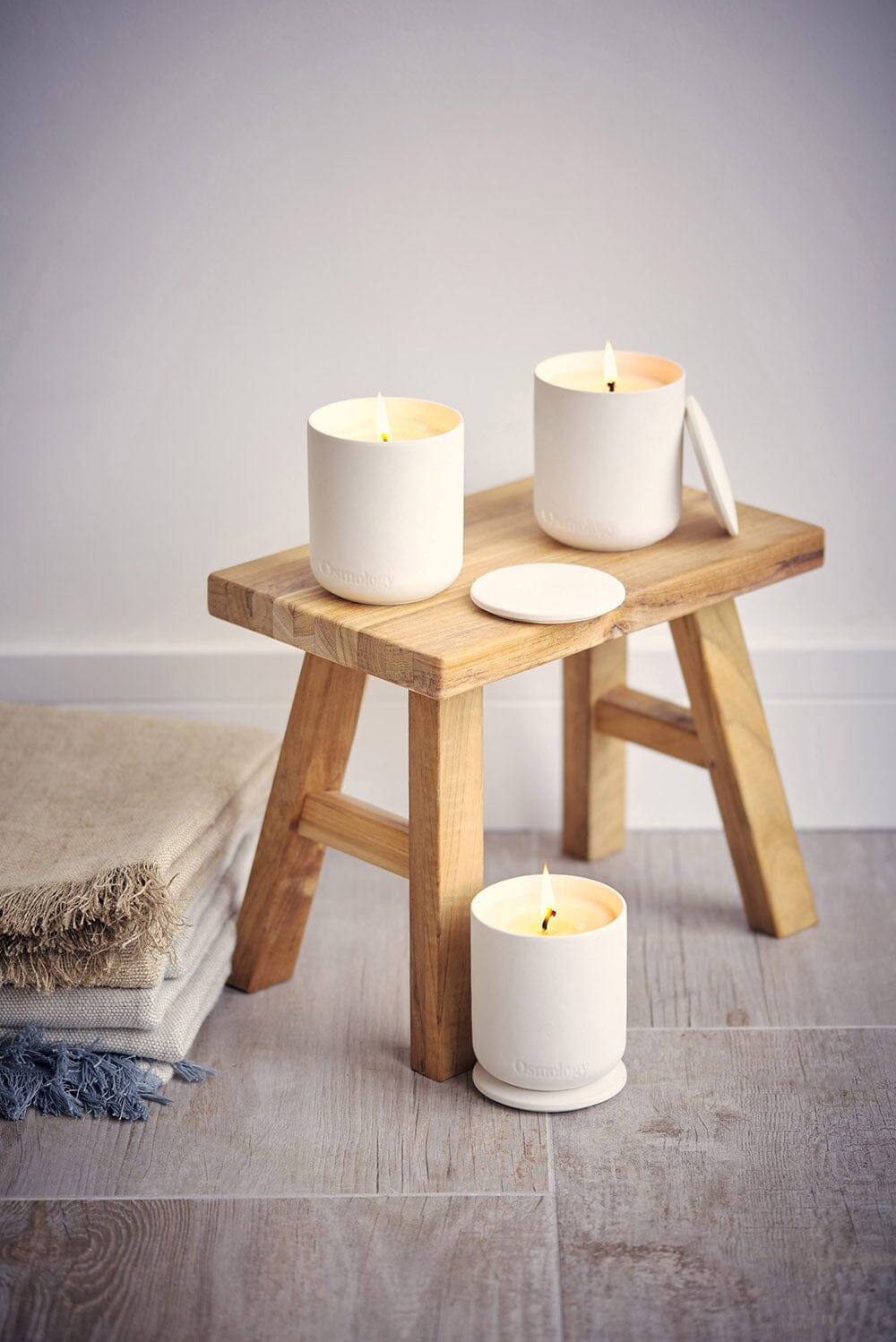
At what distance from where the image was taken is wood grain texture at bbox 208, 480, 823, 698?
1146 millimetres

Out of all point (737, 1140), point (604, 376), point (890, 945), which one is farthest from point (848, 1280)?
point (604, 376)

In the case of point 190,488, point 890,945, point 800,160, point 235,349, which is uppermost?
point 800,160

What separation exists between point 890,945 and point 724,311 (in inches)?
25.8

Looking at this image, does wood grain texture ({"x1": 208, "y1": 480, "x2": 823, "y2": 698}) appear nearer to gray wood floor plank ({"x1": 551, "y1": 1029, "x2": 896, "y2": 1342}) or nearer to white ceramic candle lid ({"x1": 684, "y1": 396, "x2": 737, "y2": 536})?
white ceramic candle lid ({"x1": 684, "y1": 396, "x2": 737, "y2": 536})

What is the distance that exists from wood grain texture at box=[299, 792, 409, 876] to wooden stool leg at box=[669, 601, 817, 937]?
323 mm

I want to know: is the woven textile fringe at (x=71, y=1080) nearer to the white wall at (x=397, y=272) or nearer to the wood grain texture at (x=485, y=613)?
the wood grain texture at (x=485, y=613)

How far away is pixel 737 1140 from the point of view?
1.21 metres

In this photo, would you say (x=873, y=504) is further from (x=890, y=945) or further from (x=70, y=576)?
(x=70, y=576)

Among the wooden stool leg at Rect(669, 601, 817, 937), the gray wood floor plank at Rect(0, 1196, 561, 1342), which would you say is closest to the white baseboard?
the wooden stool leg at Rect(669, 601, 817, 937)

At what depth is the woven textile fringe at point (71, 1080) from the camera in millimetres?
1239

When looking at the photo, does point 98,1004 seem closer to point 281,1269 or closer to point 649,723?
point 281,1269

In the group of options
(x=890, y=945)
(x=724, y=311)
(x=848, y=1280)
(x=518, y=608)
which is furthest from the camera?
(x=724, y=311)

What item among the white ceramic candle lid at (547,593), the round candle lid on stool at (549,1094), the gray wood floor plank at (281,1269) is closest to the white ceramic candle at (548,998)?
the round candle lid on stool at (549,1094)

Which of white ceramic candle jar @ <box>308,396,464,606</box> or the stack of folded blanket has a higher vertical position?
white ceramic candle jar @ <box>308,396,464,606</box>
